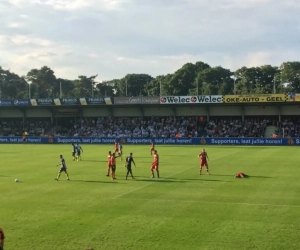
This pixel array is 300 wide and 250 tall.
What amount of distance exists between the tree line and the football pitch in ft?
185

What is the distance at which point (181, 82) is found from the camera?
381 feet

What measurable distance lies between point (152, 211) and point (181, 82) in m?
101

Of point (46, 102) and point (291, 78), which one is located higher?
point (291, 78)

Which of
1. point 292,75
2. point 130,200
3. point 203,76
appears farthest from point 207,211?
point 203,76

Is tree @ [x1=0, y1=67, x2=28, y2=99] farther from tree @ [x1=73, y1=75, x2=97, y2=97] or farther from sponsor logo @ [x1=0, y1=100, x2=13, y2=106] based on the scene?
sponsor logo @ [x1=0, y1=100, x2=13, y2=106]

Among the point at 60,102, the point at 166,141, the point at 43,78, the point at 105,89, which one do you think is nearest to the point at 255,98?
the point at 166,141

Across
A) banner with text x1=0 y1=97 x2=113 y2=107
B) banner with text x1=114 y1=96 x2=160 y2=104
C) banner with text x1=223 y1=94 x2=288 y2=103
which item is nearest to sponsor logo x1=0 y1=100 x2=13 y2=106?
banner with text x1=0 y1=97 x2=113 y2=107

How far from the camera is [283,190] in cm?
2136

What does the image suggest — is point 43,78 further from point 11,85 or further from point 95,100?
point 95,100

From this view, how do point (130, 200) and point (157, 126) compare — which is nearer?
point (130, 200)

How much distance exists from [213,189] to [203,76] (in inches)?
3763

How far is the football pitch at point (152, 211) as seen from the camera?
42.4 ft

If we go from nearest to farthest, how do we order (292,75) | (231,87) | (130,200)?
(130,200)
(292,75)
(231,87)

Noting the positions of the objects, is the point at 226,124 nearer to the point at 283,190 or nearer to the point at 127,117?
the point at 127,117
